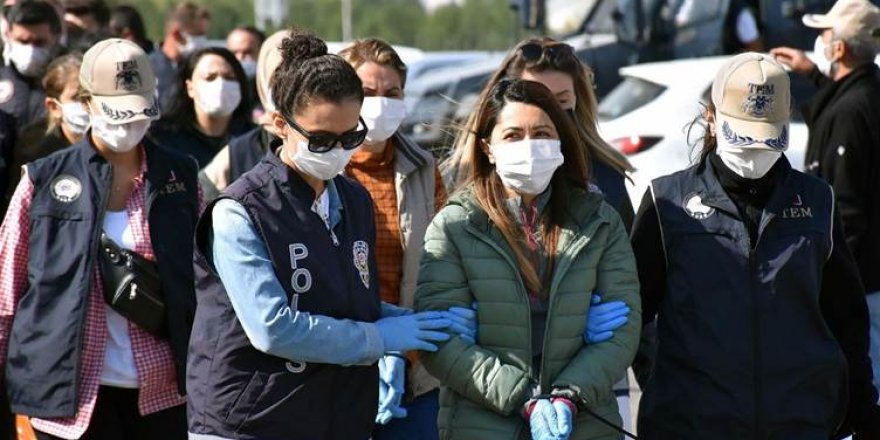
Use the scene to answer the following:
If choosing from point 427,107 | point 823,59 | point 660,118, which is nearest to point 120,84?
point 823,59

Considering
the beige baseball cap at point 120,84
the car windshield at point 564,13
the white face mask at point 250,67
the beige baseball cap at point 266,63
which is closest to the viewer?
the beige baseball cap at point 120,84

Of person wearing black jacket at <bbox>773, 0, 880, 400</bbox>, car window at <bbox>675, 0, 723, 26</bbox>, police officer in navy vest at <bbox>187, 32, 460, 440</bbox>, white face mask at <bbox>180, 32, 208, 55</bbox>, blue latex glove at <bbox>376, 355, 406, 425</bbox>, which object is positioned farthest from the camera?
car window at <bbox>675, 0, 723, 26</bbox>

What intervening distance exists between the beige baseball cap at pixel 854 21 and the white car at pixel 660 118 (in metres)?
3.52

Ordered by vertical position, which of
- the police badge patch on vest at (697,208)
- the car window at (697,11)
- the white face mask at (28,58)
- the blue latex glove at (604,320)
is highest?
the white face mask at (28,58)

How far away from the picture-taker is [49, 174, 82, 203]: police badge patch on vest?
497 cm

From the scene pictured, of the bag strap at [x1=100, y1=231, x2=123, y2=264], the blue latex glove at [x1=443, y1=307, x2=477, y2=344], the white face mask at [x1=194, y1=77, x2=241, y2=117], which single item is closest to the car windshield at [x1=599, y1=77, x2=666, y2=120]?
the white face mask at [x1=194, y1=77, x2=241, y2=117]

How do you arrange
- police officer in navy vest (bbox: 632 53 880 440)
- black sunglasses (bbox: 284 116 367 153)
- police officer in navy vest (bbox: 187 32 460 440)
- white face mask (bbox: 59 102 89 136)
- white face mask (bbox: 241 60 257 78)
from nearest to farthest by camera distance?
police officer in navy vest (bbox: 187 32 460 440)
black sunglasses (bbox: 284 116 367 153)
police officer in navy vest (bbox: 632 53 880 440)
white face mask (bbox: 59 102 89 136)
white face mask (bbox: 241 60 257 78)

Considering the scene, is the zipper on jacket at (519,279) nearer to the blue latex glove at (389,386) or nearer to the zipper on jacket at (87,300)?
the blue latex glove at (389,386)

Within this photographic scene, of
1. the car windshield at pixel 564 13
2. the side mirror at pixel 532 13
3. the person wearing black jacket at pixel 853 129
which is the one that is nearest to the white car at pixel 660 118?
the person wearing black jacket at pixel 853 129

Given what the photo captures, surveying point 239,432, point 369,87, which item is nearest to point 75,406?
point 239,432

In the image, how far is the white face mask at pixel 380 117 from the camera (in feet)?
16.7

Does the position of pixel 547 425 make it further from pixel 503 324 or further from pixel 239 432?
pixel 239 432

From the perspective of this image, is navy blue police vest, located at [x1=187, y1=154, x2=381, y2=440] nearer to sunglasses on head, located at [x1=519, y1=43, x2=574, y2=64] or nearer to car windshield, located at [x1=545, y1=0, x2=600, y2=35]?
sunglasses on head, located at [x1=519, y1=43, x2=574, y2=64]

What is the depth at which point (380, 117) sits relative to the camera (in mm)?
5109
